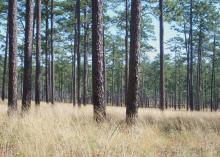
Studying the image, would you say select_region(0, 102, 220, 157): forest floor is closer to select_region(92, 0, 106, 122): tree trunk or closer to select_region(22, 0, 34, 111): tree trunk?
select_region(92, 0, 106, 122): tree trunk

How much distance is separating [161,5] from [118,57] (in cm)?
3107

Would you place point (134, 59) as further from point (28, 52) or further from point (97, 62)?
point (28, 52)

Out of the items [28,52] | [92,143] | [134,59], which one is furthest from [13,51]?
[92,143]

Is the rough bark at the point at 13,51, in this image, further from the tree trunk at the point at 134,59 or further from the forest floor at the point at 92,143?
the tree trunk at the point at 134,59

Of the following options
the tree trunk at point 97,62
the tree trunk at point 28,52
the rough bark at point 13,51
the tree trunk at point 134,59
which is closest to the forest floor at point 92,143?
the tree trunk at point 134,59

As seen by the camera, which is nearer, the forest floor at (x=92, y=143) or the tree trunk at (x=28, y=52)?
the forest floor at (x=92, y=143)

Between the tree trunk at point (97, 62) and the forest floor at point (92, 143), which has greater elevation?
the tree trunk at point (97, 62)

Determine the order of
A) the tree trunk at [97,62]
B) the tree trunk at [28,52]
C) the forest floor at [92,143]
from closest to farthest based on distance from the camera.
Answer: the forest floor at [92,143] < the tree trunk at [97,62] < the tree trunk at [28,52]

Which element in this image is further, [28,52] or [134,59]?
[28,52]

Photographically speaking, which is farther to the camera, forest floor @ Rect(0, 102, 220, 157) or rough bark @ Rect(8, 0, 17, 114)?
rough bark @ Rect(8, 0, 17, 114)

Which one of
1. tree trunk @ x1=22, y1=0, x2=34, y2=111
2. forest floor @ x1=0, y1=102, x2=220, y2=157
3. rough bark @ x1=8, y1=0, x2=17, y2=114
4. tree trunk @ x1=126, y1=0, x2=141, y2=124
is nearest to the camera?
forest floor @ x1=0, y1=102, x2=220, y2=157

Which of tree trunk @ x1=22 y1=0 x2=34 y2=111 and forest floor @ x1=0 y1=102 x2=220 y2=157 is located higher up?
tree trunk @ x1=22 y1=0 x2=34 y2=111

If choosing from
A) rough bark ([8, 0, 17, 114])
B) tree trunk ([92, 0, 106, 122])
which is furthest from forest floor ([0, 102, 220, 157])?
rough bark ([8, 0, 17, 114])

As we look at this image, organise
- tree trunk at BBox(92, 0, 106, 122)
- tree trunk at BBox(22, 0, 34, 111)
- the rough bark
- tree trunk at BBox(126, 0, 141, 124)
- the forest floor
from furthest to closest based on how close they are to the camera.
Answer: tree trunk at BBox(22, 0, 34, 111) → the rough bark → tree trunk at BBox(92, 0, 106, 122) → tree trunk at BBox(126, 0, 141, 124) → the forest floor
